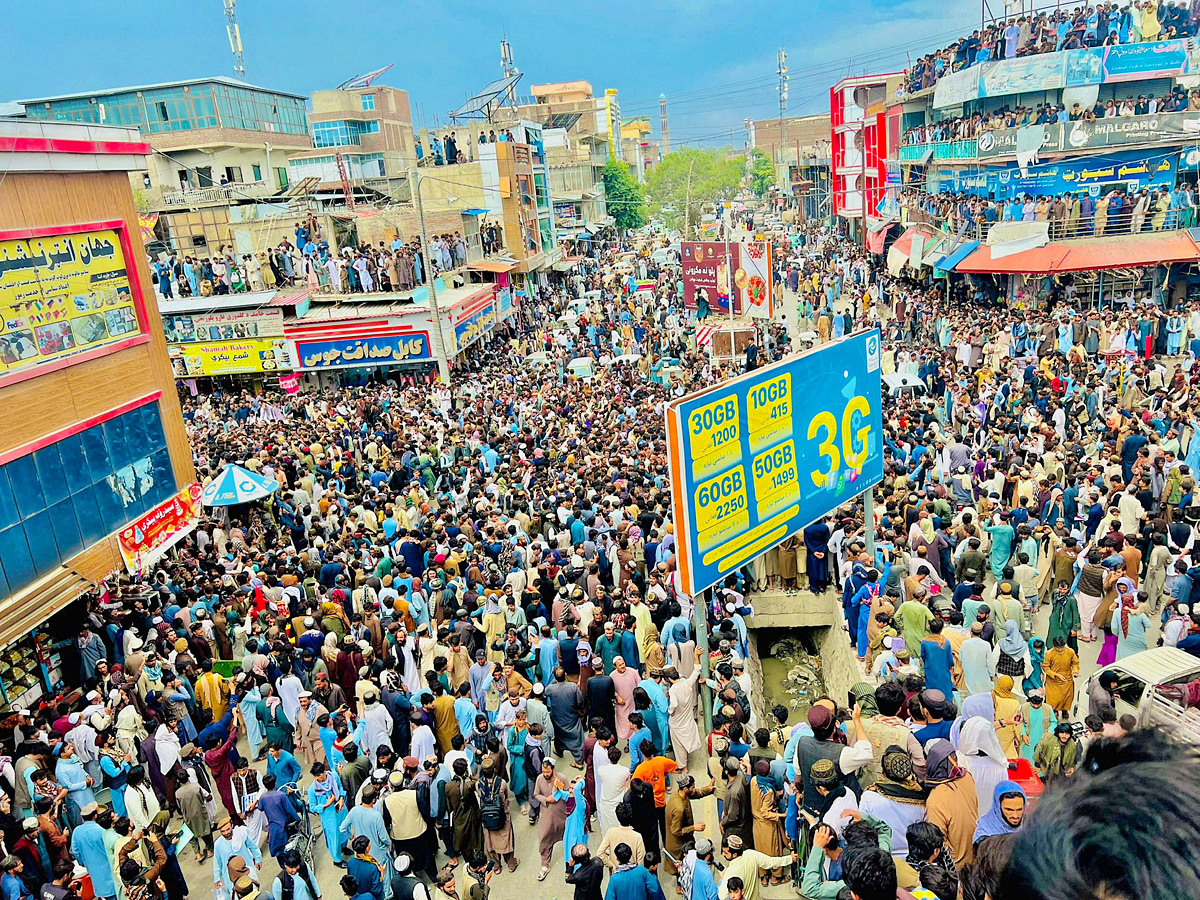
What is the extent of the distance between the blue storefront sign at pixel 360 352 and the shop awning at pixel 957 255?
16639mm

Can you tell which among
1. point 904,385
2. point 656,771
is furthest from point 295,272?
point 656,771

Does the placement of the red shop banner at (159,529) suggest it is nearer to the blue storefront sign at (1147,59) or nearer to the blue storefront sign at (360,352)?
the blue storefront sign at (360,352)

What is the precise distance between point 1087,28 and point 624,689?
27.8 meters

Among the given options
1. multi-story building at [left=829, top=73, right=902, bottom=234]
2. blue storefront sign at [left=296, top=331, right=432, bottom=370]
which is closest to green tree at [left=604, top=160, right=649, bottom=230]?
multi-story building at [left=829, top=73, right=902, bottom=234]

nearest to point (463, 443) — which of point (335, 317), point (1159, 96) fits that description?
point (335, 317)

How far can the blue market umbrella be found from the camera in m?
13.8

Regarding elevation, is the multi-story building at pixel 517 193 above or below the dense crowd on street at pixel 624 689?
above

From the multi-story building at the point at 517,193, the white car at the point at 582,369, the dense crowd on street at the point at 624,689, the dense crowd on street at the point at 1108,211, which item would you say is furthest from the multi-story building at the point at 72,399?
the multi-story building at the point at 517,193

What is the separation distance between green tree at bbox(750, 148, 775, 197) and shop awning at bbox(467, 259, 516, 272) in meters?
86.8

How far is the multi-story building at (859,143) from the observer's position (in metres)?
44.0

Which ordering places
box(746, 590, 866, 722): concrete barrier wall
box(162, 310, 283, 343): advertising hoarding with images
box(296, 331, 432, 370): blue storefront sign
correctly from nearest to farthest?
box(746, 590, 866, 722): concrete barrier wall
box(296, 331, 432, 370): blue storefront sign
box(162, 310, 283, 343): advertising hoarding with images

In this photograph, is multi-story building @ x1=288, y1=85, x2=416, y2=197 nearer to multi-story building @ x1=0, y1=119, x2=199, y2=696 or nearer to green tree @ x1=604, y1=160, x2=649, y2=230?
green tree @ x1=604, y1=160, x2=649, y2=230

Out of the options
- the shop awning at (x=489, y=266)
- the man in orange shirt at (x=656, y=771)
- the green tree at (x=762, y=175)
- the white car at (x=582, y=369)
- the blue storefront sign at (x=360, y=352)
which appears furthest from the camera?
the green tree at (x=762, y=175)

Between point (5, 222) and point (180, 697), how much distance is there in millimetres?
6577
